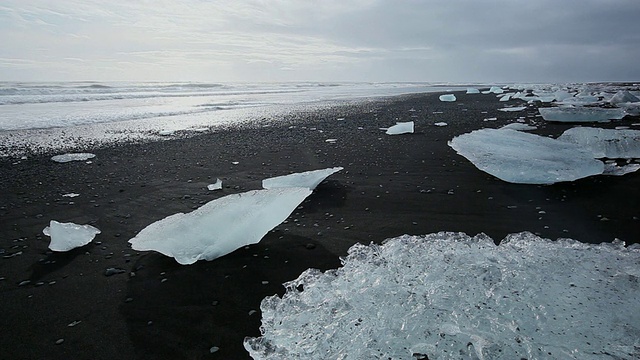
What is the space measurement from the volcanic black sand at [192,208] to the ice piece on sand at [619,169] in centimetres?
10

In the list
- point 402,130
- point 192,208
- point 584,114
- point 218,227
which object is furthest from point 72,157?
point 584,114

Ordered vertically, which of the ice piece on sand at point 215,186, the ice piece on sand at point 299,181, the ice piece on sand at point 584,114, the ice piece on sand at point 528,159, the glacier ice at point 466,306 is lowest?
the glacier ice at point 466,306

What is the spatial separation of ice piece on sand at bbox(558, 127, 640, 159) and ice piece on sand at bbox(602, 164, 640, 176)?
256 mm

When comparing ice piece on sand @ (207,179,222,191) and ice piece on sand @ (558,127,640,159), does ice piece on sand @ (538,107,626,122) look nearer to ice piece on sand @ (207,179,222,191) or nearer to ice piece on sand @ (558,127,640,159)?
ice piece on sand @ (558,127,640,159)

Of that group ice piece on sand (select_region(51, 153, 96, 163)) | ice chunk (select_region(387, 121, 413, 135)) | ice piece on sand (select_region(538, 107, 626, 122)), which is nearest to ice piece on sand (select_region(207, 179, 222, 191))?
ice piece on sand (select_region(51, 153, 96, 163))

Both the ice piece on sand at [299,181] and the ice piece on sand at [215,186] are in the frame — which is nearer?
the ice piece on sand at [299,181]

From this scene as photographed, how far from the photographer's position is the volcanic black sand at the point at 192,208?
1.77 metres

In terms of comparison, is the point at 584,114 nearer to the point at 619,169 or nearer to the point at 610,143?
the point at 610,143

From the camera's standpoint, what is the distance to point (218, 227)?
252cm

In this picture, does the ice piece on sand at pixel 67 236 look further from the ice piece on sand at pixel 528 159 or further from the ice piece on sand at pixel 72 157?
the ice piece on sand at pixel 528 159

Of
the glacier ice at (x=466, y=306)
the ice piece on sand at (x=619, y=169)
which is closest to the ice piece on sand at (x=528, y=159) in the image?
the ice piece on sand at (x=619, y=169)

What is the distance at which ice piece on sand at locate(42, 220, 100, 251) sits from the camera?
259 cm

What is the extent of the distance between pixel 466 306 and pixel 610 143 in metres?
4.01

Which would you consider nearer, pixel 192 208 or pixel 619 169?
pixel 192 208
